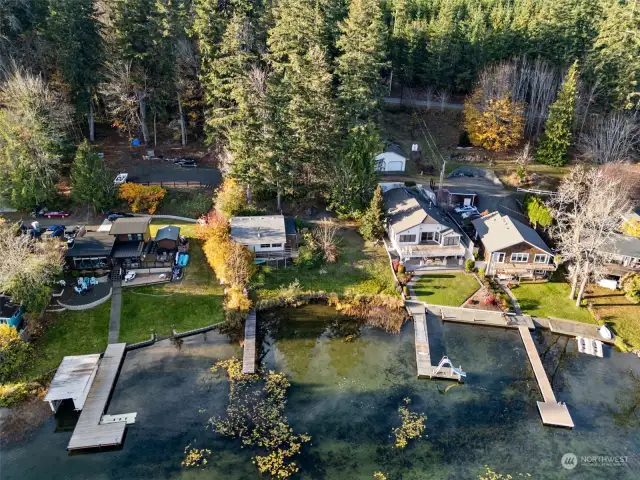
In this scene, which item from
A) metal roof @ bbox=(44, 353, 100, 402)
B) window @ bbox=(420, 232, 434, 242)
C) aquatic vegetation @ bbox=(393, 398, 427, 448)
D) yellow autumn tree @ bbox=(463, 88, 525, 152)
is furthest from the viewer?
yellow autumn tree @ bbox=(463, 88, 525, 152)

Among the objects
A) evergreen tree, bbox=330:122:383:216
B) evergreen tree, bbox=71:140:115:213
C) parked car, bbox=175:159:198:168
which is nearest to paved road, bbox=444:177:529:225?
evergreen tree, bbox=330:122:383:216

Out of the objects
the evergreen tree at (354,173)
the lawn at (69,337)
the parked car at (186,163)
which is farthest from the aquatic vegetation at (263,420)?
the parked car at (186,163)

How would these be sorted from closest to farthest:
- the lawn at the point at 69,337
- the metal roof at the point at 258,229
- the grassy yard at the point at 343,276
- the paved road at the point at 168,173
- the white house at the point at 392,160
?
the lawn at the point at 69,337
the grassy yard at the point at 343,276
the metal roof at the point at 258,229
the paved road at the point at 168,173
the white house at the point at 392,160

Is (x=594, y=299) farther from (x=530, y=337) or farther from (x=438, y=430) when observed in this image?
(x=438, y=430)

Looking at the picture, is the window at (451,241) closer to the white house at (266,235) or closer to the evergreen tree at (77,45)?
the white house at (266,235)

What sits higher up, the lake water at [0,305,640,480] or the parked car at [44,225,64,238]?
the parked car at [44,225,64,238]

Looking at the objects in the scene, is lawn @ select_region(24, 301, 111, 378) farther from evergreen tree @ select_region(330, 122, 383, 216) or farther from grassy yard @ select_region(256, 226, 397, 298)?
evergreen tree @ select_region(330, 122, 383, 216)
